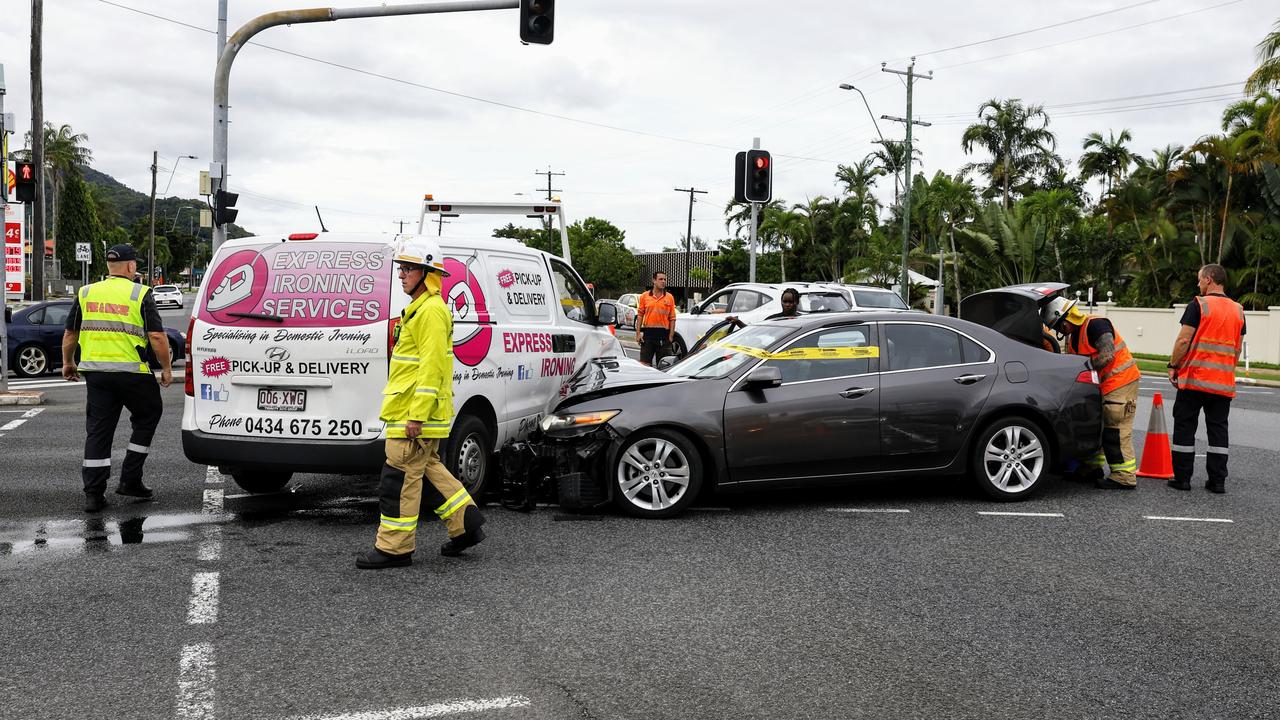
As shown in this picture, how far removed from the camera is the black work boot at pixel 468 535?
6.29 m

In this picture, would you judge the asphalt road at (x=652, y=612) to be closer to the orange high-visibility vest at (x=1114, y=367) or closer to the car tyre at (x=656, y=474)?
the car tyre at (x=656, y=474)

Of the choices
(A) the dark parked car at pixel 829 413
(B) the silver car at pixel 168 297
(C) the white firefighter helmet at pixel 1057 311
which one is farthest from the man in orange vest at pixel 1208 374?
(B) the silver car at pixel 168 297

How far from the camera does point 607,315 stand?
10.0 meters

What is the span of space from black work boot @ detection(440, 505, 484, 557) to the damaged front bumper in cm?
117

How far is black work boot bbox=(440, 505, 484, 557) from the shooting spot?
6285 millimetres

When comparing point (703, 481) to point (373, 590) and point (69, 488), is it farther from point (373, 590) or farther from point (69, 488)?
point (69, 488)

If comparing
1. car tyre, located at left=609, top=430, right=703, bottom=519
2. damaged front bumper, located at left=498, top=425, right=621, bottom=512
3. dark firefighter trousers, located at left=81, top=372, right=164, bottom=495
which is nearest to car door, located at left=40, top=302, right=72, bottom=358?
dark firefighter trousers, located at left=81, top=372, right=164, bottom=495

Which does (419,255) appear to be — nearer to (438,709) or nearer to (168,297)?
Result: (438,709)

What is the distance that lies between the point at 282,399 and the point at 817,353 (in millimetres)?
3764

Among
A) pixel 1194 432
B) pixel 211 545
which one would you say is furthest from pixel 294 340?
pixel 1194 432

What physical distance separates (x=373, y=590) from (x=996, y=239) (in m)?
35.2

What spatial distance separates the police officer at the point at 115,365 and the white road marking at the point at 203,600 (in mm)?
2229

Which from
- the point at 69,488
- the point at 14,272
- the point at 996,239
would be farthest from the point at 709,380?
the point at 996,239

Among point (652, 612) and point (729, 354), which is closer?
point (652, 612)
